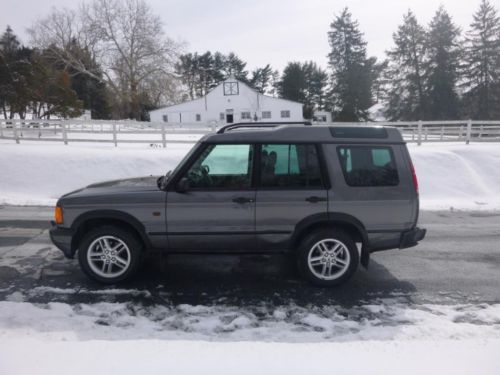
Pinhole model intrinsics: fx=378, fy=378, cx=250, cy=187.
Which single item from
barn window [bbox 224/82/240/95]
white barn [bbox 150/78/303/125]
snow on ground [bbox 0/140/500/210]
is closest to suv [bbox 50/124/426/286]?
snow on ground [bbox 0/140/500/210]

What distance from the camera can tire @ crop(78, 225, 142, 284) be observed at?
14.7ft

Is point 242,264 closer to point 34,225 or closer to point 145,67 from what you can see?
point 34,225

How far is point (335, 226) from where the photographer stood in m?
4.52

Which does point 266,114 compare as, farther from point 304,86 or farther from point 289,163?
point 289,163

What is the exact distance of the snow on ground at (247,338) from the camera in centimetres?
286

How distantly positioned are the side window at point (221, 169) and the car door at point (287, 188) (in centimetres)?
18

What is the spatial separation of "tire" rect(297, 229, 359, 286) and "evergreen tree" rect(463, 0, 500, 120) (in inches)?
2032

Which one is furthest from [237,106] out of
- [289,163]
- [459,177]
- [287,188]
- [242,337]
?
[242,337]

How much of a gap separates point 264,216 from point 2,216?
6.98 metres

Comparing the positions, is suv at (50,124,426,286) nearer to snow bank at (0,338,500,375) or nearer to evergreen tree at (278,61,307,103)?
snow bank at (0,338,500,375)

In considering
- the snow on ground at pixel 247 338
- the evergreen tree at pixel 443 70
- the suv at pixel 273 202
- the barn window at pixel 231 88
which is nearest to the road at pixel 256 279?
the snow on ground at pixel 247 338

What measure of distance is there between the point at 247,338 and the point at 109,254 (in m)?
2.11

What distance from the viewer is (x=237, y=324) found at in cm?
365

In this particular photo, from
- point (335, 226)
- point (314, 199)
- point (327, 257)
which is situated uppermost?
point (314, 199)
